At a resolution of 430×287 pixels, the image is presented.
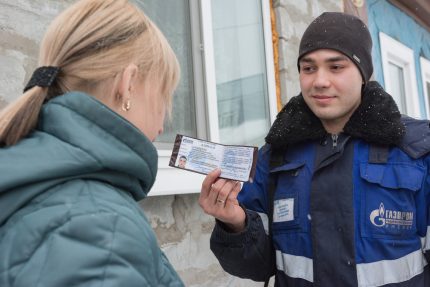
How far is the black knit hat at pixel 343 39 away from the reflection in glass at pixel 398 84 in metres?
4.19

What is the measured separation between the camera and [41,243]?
2.33 ft

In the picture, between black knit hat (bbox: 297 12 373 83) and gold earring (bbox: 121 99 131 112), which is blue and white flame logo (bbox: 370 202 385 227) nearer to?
black knit hat (bbox: 297 12 373 83)

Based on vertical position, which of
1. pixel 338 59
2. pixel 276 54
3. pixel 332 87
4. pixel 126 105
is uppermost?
pixel 276 54

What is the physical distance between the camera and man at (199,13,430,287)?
135 centimetres

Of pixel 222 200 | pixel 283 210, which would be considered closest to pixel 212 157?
pixel 222 200

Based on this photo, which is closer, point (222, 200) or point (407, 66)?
point (222, 200)

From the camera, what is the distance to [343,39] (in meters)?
1.54

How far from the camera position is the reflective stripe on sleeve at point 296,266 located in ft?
4.64

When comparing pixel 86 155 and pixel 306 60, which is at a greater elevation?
pixel 306 60

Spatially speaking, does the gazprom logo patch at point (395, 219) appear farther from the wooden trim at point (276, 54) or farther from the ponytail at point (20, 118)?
the wooden trim at point (276, 54)

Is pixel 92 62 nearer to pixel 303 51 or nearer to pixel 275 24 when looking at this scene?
pixel 303 51

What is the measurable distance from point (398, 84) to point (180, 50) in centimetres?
412

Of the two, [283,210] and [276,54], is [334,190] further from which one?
[276,54]

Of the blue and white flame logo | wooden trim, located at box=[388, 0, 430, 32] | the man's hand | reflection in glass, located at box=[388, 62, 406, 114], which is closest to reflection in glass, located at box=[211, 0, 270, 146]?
the man's hand
